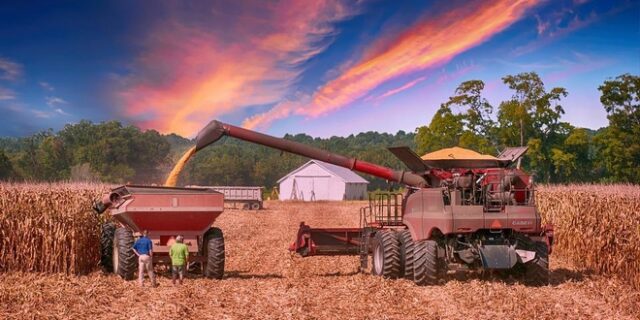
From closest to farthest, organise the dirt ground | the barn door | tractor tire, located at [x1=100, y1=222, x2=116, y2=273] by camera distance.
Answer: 1. the dirt ground
2. tractor tire, located at [x1=100, y1=222, x2=116, y2=273]
3. the barn door

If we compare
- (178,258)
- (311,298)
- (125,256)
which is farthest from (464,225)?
(125,256)

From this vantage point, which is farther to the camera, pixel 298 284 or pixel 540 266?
pixel 298 284

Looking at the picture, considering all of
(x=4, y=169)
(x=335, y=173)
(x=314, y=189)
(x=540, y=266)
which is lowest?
(x=540, y=266)

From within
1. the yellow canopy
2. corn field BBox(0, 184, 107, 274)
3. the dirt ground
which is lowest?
the dirt ground

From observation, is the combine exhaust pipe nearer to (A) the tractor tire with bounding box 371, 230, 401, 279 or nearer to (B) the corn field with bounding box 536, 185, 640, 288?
(A) the tractor tire with bounding box 371, 230, 401, 279

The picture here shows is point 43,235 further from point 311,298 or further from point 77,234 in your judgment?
point 311,298

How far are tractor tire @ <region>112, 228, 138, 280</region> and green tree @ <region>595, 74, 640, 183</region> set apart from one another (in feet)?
177

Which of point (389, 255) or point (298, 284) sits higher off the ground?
point (389, 255)

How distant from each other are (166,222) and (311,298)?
4605 millimetres

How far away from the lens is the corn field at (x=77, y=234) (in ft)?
56.7

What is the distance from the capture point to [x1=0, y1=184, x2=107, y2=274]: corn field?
17219 millimetres

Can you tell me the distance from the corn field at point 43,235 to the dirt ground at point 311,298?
548 mm

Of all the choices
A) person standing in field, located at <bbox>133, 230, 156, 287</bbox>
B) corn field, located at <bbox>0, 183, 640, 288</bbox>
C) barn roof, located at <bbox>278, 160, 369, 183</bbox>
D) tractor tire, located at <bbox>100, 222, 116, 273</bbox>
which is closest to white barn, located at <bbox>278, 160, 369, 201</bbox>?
barn roof, located at <bbox>278, 160, 369, 183</bbox>

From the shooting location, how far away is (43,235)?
17.4 meters
